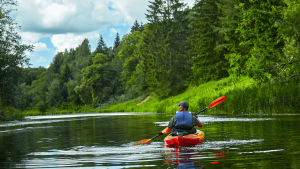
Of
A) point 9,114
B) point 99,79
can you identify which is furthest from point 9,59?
point 99,79

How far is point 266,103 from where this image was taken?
71.5 feet

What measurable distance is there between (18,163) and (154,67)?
143ft

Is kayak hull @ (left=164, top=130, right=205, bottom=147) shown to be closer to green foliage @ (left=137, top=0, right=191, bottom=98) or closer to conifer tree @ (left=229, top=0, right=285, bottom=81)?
conifer tree @ (left=229, top=0, right=285, bottom=81)

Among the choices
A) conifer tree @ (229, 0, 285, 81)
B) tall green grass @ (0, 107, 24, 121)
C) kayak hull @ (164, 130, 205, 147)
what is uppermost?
conifer tree @ (229, 0, 285, 81)

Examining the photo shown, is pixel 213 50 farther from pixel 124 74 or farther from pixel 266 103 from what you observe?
pixel 124 74

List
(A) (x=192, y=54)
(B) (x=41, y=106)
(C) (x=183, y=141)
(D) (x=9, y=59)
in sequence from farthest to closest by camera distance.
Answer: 1. (B) (x=41, y=106)
2. (A) (x=192, y=54)
3. (D) (x=9, y=59)
4. (C) (x=183, y=141)

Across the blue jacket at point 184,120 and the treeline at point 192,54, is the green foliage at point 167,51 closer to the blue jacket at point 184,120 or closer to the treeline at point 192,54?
the treeline at point 192,54

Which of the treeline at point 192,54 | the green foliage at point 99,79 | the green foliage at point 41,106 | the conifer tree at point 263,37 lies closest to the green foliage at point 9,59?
the treeline at point 192,54

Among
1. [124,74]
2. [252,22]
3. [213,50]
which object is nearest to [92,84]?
[124,74]

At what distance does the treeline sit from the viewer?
24875 mm

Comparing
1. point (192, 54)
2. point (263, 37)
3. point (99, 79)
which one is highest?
point (192, 54)

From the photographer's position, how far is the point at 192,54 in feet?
148

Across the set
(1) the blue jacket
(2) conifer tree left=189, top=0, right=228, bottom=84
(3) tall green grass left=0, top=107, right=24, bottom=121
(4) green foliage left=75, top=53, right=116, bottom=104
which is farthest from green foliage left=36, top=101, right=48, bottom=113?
(1) the blue jacket

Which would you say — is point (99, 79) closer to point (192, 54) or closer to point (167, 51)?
point (167, 51)
